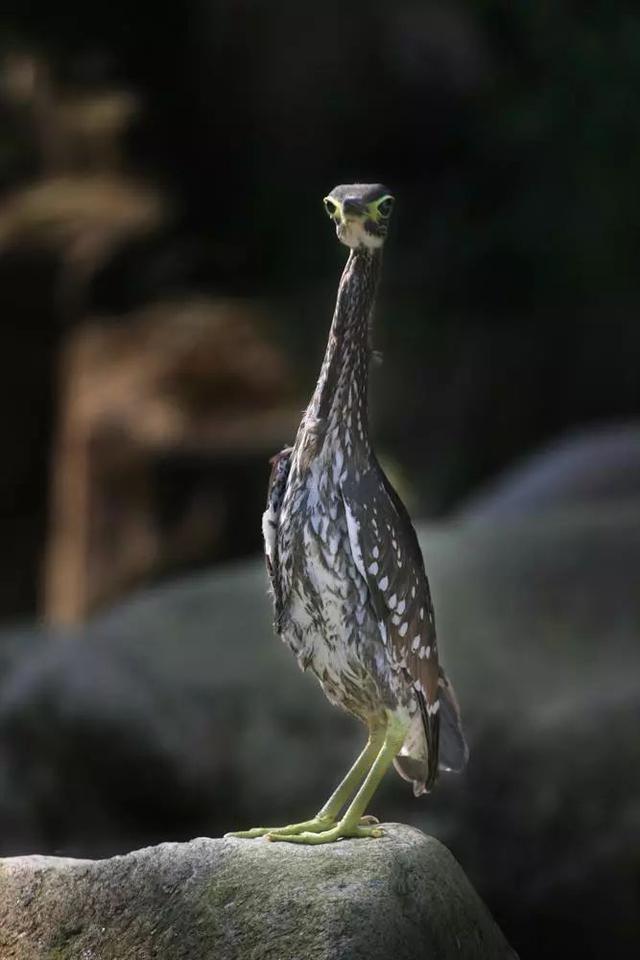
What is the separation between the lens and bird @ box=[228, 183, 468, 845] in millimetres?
2621

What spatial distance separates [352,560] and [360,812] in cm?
41

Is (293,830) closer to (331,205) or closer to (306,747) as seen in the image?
(331,205)

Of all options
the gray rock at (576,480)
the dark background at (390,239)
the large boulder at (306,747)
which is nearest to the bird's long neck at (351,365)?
the large boulder at (306,747)

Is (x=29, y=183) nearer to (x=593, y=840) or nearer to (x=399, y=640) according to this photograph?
(x=593, y=840)

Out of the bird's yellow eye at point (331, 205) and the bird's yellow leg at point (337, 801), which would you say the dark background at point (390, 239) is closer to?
the bird's yellow leg at point (337, 801)

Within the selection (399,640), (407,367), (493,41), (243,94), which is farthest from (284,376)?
(399,640)

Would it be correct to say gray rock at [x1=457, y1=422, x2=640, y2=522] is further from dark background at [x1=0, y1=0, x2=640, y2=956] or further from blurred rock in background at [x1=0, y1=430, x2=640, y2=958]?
blurred rock in background at [x1=0, y1=430, x2=640, y2=958]

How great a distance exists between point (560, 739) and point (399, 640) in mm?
2216

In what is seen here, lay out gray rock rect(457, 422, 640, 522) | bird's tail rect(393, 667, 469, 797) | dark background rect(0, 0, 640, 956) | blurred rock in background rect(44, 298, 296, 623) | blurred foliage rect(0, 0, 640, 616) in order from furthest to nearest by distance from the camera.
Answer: blurred rock in background rect(44, 298, 296, 623)
blurred foliage rect(0, 0, 640, 616)
dark background rect(0, 0, 640, 956)
gray rock rect(457, 422, 640, 522)
bird's tail rect(393, 667, 469, 797)

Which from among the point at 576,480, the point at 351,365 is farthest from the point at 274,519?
the point at 576,480

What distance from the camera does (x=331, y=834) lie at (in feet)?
8.75

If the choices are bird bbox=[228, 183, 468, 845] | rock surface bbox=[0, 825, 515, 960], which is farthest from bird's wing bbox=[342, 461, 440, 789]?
rock surface bbox=[0, 825, 515, 960]

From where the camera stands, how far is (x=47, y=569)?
715 centimetres

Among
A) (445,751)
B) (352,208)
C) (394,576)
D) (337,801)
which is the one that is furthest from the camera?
(445,751)
